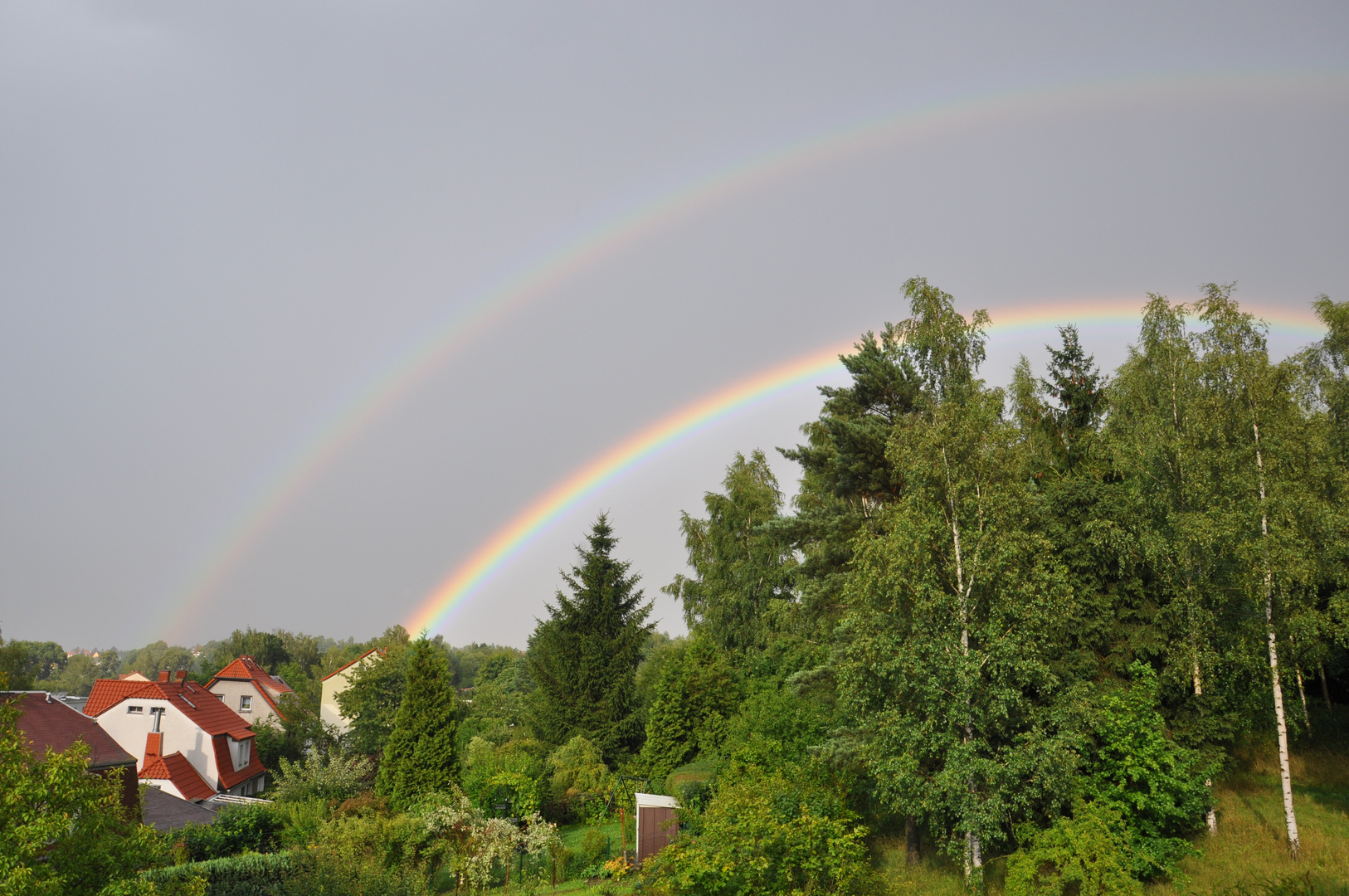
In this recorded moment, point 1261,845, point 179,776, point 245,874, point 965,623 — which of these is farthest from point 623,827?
point 179,776

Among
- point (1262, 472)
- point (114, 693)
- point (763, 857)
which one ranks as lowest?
point (763, 857)

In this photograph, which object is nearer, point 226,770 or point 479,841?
Result: point 479,841

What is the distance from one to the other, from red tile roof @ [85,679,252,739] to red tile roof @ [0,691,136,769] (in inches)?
340

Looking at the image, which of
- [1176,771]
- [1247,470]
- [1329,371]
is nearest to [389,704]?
[1176,771]

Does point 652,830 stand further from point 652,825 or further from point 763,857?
point 763,857

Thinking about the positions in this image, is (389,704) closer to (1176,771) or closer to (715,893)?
(715,893)

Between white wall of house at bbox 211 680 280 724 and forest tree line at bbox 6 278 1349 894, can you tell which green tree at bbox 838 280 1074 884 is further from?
white wall of house at bbox 211 680 280 724

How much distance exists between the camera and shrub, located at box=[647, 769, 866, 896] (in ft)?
51.1

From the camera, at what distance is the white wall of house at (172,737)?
39.8m

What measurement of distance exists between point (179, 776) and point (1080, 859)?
39400 millimetres

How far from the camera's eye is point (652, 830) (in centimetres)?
2345

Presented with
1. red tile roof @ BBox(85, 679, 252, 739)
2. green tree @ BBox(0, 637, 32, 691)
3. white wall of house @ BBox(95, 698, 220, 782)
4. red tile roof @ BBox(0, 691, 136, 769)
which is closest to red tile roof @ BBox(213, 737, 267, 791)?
white wall of house @ BBox(95, 698, 220, 782)

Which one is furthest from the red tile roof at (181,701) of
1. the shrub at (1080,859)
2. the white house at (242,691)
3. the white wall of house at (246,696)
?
the shrub at (1080,859)

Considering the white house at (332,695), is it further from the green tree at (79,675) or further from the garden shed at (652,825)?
the green tree at (79,675)
